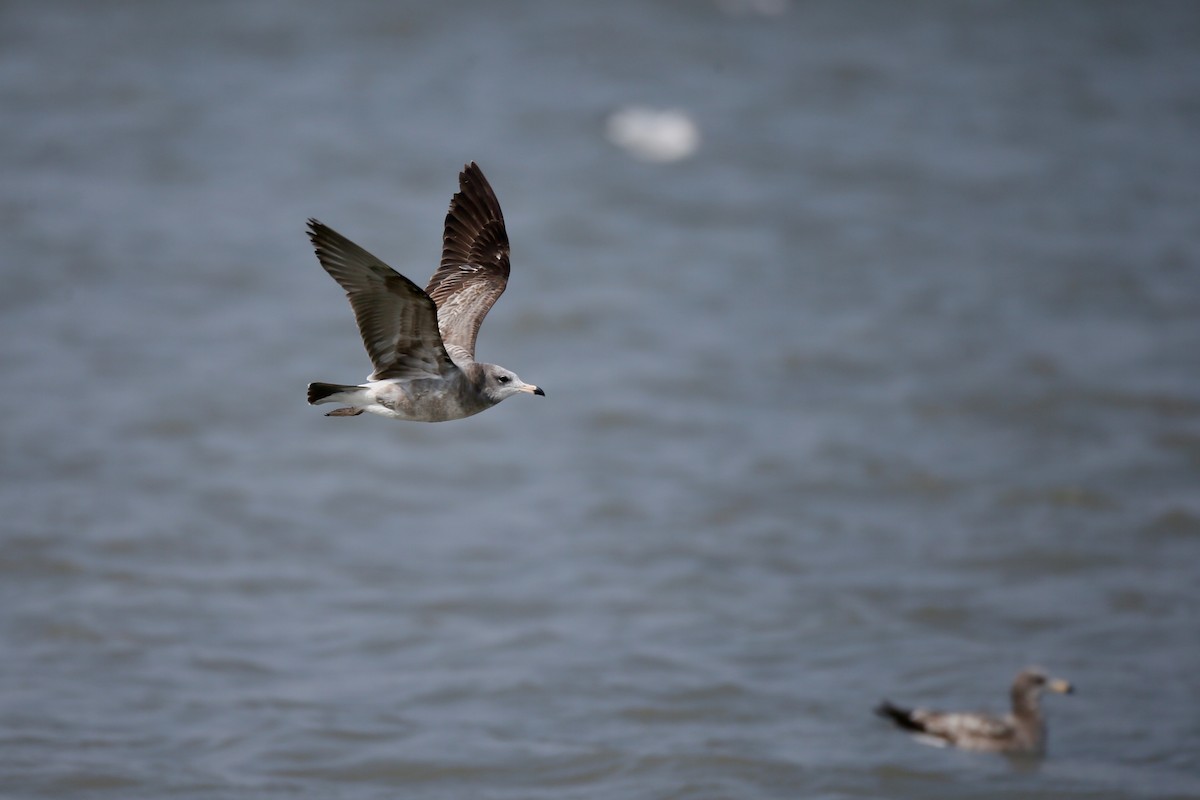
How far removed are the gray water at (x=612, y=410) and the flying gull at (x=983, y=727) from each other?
15 centimetres

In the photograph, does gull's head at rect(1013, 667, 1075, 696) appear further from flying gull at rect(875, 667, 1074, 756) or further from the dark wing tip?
the dark wing tip

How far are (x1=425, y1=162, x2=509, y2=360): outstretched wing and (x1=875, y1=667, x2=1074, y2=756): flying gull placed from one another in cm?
539

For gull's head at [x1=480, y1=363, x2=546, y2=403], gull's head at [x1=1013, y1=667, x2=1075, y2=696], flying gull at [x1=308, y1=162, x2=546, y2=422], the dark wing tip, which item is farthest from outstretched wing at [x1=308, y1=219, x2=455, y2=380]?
gull's head at [x1=1013, y1=667, x2=1075, y2=696]

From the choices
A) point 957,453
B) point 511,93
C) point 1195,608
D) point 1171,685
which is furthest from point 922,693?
point 511,93

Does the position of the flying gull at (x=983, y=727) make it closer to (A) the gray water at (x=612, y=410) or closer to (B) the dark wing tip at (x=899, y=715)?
(B) the dark wing tip at (x=899, y=715)

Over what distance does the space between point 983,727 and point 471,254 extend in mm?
5961

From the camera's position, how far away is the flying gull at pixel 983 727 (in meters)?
12.3

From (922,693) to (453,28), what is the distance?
14290 mm

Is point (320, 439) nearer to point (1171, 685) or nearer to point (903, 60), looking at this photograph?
point (1171, 685)

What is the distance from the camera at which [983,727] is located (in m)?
12.3

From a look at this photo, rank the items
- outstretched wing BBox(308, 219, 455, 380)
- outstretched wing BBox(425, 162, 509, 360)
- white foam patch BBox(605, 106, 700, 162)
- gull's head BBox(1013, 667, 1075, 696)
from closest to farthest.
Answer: outstretched wing BBox(308, 219, 455, 380) → outstretched wing BBox(425, 162, 509, 360) → gull's head BBox(1013, 667, 1075, 696) → white foam patch BBox(605, 106, 700, 162)

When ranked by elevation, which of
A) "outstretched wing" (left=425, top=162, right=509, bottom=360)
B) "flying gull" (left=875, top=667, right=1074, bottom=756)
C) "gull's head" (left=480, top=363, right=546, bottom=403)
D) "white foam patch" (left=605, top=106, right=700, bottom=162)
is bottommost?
"flying gull" (left=875, top=667, right=1074, bottom=756)

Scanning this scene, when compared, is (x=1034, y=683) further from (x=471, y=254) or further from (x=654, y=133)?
(x=654, y=133)

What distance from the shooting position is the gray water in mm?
12781
